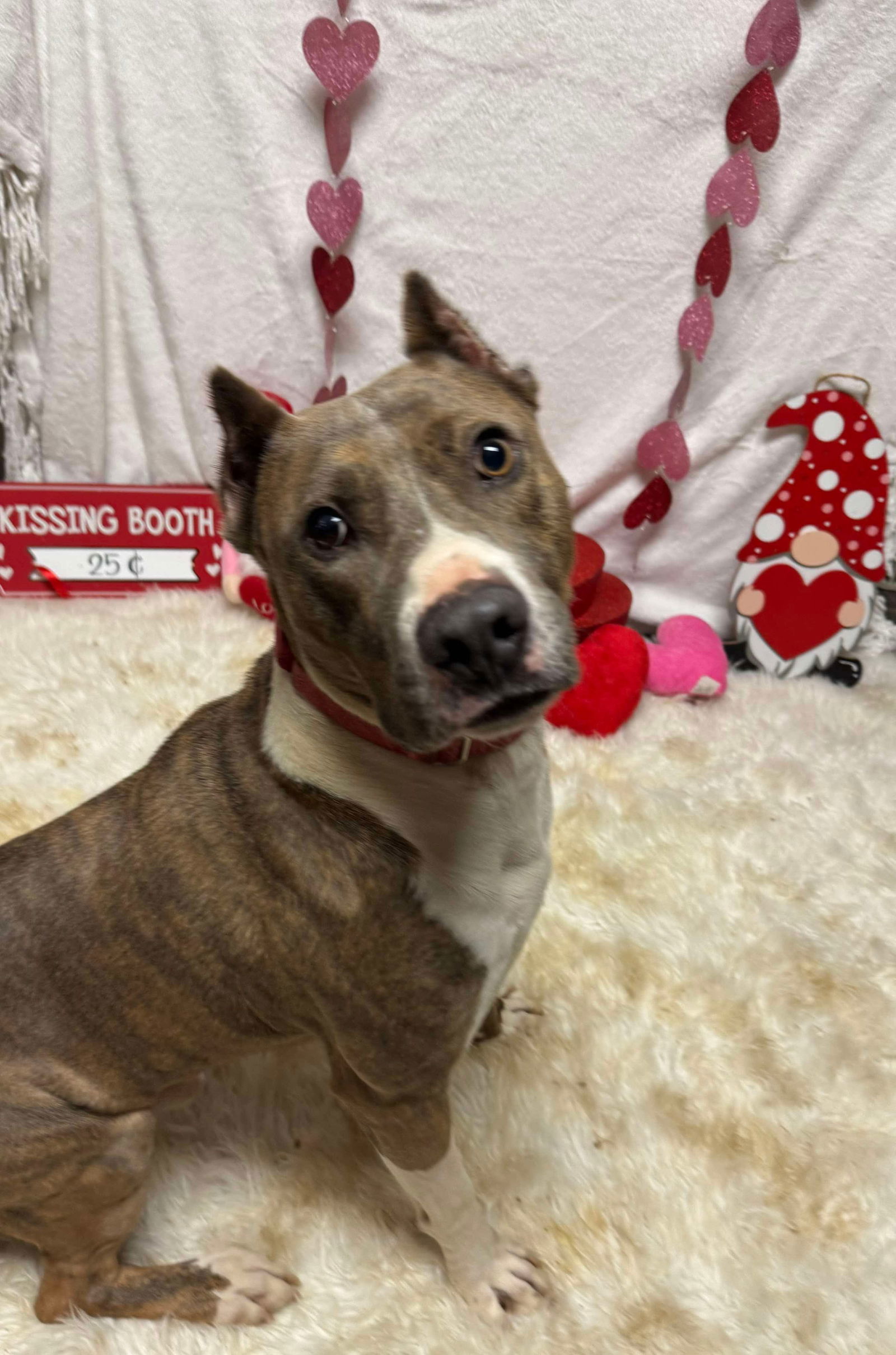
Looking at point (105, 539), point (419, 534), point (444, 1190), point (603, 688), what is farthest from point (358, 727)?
point (105, 539)

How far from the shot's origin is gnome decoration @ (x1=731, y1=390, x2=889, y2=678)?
7.86 ft

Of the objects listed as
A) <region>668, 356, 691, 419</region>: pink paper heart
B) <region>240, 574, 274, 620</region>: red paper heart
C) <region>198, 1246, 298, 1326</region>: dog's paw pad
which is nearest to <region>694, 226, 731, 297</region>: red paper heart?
<region>668, 356, 691, 419</region>: pink paper heart

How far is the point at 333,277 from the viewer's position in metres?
2.50

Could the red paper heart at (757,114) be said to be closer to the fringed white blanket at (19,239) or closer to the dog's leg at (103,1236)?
the fringed white blanket at (19,239)

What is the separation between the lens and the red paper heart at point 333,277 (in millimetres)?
2484

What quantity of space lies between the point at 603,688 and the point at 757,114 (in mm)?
1321

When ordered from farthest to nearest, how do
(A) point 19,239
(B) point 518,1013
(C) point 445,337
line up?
1. (A) point 19,239
2. (B) point 518,1013
3. (C) point 445,337

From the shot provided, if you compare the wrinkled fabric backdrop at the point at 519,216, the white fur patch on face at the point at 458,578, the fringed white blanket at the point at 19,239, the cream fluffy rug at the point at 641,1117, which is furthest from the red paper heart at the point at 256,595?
the white fur patch on face at the point at 458,578

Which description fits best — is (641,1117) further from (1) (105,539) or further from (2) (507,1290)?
(1) (105,539)

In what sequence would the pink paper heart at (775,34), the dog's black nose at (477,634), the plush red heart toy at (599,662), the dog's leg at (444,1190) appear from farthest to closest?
1. the plush red heart toy at (599,662)
2. the pink paper heart at (775,34)
3. the dog's leg at (444,1190)
4. the dog's black nose at (477,634)

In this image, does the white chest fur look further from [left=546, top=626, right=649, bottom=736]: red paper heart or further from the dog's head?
[left=546, top=626, right=649, bottom=736]: red paper heart

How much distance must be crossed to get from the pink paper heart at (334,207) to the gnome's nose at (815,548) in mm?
1396

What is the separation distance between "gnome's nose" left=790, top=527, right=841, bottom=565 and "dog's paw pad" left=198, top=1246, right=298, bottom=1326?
6.50 ft

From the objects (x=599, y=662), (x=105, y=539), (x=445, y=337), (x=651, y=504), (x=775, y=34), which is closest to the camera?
(x=445, y=337)
